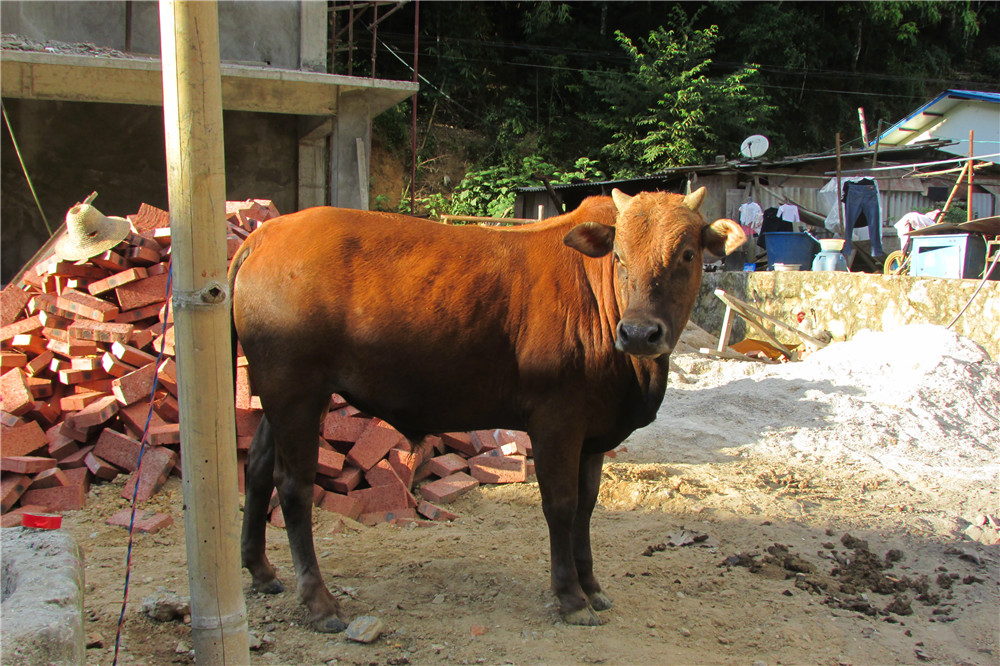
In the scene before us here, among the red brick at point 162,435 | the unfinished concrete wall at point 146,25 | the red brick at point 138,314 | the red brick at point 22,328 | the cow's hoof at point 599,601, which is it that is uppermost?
the unfinished concrete wall at point 146,25

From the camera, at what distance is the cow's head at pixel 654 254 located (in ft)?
11.9

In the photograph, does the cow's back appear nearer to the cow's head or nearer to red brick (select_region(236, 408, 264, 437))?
the cow's head

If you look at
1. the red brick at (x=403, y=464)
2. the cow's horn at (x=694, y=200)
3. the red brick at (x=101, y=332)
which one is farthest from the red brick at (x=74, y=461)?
the cow's horn at (x=694, y=200)

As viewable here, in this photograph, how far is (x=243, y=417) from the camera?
5574 millimetres

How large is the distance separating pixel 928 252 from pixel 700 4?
2091 centimetres

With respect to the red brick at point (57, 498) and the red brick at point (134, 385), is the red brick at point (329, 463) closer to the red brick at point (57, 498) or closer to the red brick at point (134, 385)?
the red brick at point (134, 385)

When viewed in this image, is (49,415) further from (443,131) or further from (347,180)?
(443,131)

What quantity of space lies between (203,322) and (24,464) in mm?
3246

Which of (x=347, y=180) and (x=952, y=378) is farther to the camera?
(x=347, y=180)

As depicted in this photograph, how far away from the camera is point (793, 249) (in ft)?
55.0

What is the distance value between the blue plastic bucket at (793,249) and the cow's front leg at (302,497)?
47.9 ft

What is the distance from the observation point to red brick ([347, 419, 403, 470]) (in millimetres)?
5672

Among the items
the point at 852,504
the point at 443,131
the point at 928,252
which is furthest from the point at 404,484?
the point at 443,131

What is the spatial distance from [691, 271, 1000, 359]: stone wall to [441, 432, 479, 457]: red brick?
847 cm
